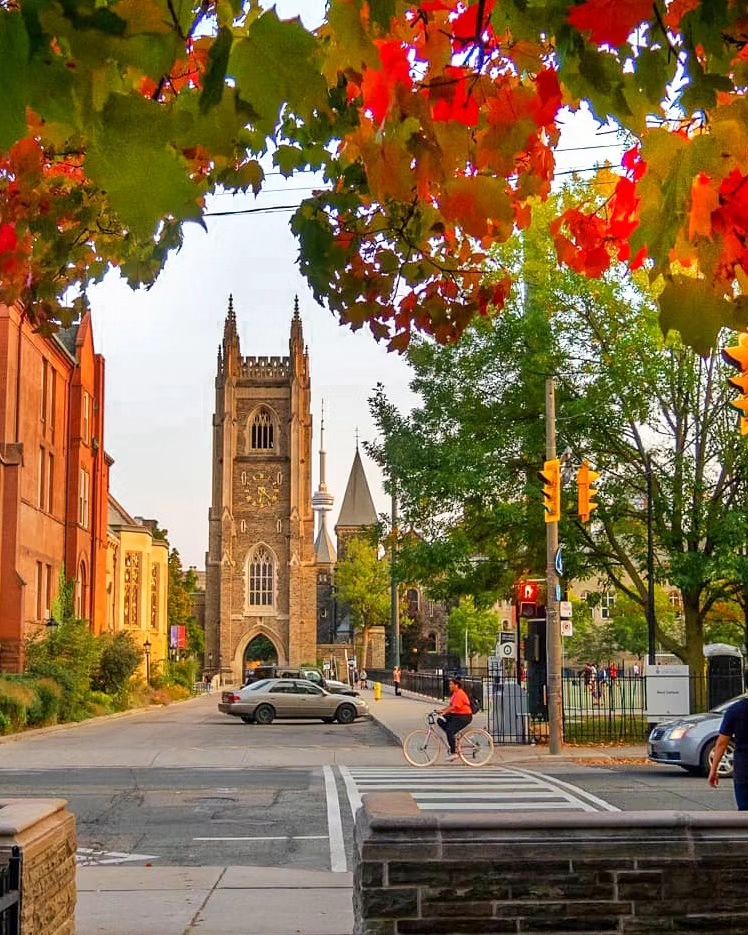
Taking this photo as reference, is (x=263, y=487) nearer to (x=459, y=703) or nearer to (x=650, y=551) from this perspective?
(x=650, y=551)

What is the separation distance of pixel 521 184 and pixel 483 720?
30.8 meters

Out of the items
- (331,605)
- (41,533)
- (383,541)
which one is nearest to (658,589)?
(41,533)

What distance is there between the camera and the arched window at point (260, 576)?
359 ft

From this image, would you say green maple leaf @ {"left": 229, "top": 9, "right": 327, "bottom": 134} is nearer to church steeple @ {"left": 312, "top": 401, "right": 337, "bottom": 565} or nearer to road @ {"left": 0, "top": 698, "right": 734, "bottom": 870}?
road @ {"left": 0, "top": 698, "right": 734, "bottom": 870}

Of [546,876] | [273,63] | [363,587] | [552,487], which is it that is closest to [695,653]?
[552,487]

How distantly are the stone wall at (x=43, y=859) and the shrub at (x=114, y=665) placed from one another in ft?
128

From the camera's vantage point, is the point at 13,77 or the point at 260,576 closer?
the point at 13,77

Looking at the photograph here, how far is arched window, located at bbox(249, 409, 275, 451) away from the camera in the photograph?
113 m

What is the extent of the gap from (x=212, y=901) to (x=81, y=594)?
4380 cm

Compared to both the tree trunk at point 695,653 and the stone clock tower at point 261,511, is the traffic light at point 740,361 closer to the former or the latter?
the tree trunk at point 695,653

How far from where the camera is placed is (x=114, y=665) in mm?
45594

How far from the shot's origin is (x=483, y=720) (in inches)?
1372

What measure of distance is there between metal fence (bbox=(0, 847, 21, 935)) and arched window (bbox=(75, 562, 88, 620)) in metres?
45.1

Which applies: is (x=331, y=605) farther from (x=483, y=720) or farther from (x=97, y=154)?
(x=97, y=154)
